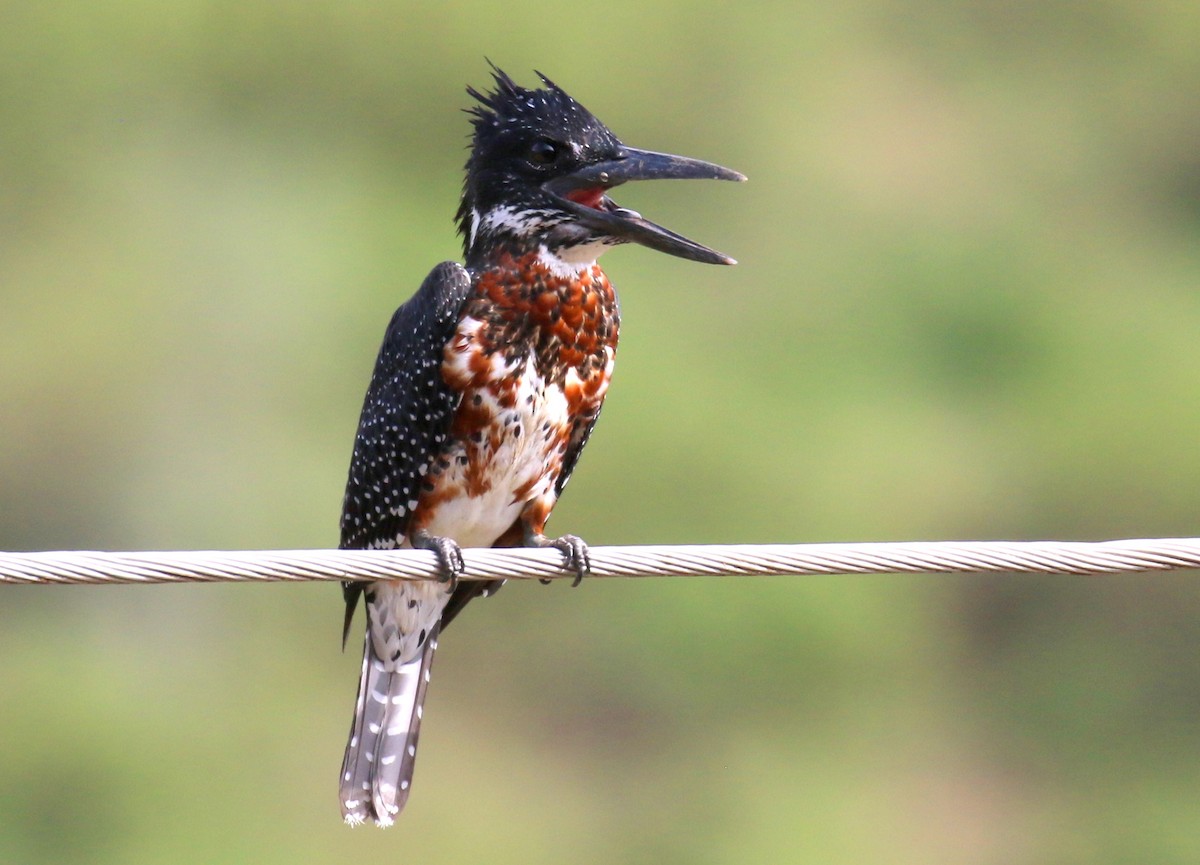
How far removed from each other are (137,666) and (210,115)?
536 centimetres

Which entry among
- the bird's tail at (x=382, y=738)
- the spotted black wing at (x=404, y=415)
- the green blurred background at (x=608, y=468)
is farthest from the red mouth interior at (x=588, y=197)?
the green blurred background at (x=608, y=468)

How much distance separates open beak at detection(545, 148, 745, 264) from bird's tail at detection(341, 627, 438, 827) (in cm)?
125

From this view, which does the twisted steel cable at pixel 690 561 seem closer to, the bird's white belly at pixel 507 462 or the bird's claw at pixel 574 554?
the bird's claw at pixel 574 554

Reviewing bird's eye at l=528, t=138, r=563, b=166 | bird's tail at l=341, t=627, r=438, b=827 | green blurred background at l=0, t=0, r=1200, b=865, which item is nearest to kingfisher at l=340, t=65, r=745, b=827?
bird's eye at l=528, t=138, r=563, b=166

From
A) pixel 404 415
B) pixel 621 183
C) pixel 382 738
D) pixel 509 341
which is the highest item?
pixel 621 183

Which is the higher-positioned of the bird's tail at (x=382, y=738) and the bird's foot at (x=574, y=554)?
the bird's foot at (x=574, y=554)

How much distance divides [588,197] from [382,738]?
1533mm

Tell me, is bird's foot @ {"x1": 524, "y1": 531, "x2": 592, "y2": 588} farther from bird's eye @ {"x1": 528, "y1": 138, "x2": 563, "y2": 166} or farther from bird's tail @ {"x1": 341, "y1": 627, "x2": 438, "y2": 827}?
bird's eye @ {"x1": 528, "y1": 138, "x2": 563, "y2": 166}

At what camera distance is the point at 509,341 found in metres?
4.17

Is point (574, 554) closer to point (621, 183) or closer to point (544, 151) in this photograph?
point (621, 183)

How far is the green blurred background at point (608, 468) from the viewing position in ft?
39.7

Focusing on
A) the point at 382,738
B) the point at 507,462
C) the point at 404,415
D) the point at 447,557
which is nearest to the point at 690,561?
the point at 447,557

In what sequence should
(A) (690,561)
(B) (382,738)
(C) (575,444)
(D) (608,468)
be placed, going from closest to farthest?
1. (A) (690,561)
2. (C) (575,444)
3. (B) (382,738)
4. (D) (608,468)

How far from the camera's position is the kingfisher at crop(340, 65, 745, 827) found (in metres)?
4.15
